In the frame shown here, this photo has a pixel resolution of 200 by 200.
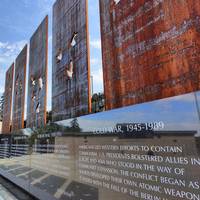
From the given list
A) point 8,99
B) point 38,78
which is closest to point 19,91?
point 8,99

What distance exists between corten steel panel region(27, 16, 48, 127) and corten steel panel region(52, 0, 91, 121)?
1.19 meters

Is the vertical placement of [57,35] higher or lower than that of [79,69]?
higher

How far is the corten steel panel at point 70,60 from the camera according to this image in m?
6.50

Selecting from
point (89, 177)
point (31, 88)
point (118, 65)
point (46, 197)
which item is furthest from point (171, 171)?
point (31, 88)

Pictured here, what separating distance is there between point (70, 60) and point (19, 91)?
7.32 meters

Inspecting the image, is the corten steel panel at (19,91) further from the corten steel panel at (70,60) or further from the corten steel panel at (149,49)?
the corten steel panel at (149,49)

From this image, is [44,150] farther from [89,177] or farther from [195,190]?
[195,190]

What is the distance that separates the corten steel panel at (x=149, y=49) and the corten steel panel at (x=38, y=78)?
4536 mm

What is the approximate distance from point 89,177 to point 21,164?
3829 mm

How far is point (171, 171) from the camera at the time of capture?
2061mm

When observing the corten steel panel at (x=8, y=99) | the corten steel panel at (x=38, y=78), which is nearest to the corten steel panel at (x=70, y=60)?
the corten steel panel at (x=38, y=78)

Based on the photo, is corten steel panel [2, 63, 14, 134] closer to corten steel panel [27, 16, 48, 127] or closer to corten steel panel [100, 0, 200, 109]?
corten steel panel [27, 16, 48, 127]

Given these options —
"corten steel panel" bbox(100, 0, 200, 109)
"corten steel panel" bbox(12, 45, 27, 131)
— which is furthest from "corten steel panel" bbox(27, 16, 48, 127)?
"corten steel panel" bbox(100, 0, 200, 109)

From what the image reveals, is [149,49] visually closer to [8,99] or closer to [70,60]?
[70,60]
